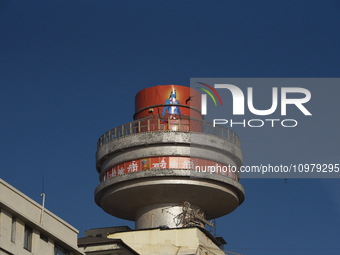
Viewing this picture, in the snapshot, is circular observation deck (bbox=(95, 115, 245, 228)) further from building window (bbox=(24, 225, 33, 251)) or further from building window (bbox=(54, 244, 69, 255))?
building window (bbox=(24, 225, 33, 251))

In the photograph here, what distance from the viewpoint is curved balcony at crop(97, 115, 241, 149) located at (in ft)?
213

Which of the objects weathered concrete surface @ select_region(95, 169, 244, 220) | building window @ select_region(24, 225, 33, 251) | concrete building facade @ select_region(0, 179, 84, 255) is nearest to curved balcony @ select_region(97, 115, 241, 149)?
weathered concrete surface @ select_region(95, 169, 244, 220)

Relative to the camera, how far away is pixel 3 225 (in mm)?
37750

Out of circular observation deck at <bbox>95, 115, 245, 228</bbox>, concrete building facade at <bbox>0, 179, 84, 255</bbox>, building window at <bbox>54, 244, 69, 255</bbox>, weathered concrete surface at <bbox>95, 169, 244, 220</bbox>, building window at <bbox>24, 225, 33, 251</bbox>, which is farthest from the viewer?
circular observation deck at <bbox>95, 115, 245, 228</bbox>

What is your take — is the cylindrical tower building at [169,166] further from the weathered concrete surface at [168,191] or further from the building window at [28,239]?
the building window at [28,239]

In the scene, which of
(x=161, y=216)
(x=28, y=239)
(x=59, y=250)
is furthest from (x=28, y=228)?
(x=161, y=216)

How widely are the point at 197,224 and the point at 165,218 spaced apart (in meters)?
2.84

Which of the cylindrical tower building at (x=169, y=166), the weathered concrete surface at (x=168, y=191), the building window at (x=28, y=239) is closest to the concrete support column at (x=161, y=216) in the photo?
the cylindrical tower building at (x=169, y=166)

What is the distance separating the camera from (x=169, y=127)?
212 ft

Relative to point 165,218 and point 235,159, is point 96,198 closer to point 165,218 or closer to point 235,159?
point 165,218

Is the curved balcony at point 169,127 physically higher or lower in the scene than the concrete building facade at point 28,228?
higher

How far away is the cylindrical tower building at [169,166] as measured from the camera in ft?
205

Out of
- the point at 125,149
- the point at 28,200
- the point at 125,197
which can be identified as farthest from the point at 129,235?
the point at 28,200

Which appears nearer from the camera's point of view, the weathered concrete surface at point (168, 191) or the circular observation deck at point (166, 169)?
the weathered concrete surface at point (168, 191)
